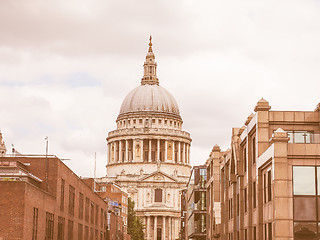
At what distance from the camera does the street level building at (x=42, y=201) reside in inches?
1852

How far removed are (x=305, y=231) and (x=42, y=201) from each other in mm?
21328

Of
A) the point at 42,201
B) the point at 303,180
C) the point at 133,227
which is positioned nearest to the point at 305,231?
the point at 303,180

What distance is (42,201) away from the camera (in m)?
53.8

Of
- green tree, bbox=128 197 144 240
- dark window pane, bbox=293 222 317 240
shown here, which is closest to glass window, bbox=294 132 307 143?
dark window pane, bbox=293 222 317 240

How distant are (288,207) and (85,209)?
151 feet

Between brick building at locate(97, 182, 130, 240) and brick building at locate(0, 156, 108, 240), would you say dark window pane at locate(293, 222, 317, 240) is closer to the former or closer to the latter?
brick building at locate(0, 156, 108, 240)

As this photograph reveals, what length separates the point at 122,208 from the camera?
524ft

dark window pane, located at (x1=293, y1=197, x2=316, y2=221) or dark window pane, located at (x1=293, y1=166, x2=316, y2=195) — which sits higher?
dark window pane, located at (x1=293, y1=166, x2=316, y2=195)

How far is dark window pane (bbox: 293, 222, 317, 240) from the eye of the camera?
41312mm

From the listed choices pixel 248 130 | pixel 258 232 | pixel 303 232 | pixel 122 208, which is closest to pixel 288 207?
pixel 303 232

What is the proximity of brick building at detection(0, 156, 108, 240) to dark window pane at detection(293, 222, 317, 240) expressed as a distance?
58.7 ft

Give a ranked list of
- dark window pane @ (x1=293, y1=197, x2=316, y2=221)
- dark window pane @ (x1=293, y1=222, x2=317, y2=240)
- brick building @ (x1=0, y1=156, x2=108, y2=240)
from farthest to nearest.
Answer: brick building @ (x1=0, y1=156, x2=108, y2=240)
dark window pane @ (x1=293, y1=197, x2=316, y2=221)
dark window pane @ (x1=293, y1=222, x2=317, y2=240)

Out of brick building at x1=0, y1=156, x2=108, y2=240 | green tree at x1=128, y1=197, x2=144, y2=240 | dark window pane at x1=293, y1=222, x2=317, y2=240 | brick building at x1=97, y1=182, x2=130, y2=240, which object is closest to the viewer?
dark window pane at x1=293, y1=222, x2=317, y2=240

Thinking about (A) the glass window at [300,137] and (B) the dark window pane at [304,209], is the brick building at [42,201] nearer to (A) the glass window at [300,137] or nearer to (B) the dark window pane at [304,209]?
(B) the dark window pane at [304,209]
